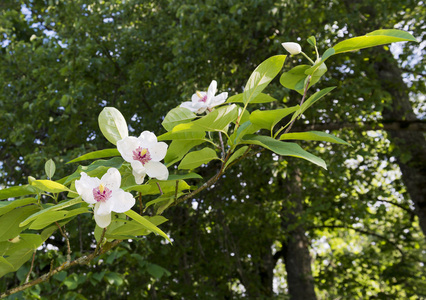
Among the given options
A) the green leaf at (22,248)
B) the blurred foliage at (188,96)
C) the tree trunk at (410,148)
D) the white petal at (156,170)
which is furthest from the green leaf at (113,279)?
the tree trunk at (410,148)

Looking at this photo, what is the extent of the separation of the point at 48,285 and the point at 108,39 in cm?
323

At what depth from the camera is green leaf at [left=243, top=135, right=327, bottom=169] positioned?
0.60 meters

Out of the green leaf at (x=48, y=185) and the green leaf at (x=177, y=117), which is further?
the green leaf at (x=177, y=117)

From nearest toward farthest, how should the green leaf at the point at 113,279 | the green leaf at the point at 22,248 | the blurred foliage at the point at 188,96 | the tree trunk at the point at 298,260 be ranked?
the green leaf at the point at 22,248 → the green leaf at the point at 113,279 → the blurred foliage at the point at 188,96 → the tree trunk at the point at 298,260

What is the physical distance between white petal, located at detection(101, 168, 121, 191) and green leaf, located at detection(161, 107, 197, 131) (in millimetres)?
139

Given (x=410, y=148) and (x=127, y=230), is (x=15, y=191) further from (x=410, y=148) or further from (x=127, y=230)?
(x=410, y=148)

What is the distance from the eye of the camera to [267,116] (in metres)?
0.67

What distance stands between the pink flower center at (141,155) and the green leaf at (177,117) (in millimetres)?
72

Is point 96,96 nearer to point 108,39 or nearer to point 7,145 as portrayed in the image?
point 108,39

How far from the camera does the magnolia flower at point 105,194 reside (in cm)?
61

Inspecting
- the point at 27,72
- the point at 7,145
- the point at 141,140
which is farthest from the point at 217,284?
the point at 141,140

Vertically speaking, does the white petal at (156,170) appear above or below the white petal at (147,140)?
below

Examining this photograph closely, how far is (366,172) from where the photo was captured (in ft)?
17.9

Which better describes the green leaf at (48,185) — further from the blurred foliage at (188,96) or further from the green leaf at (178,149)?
the blurred foliage at (188,96)
